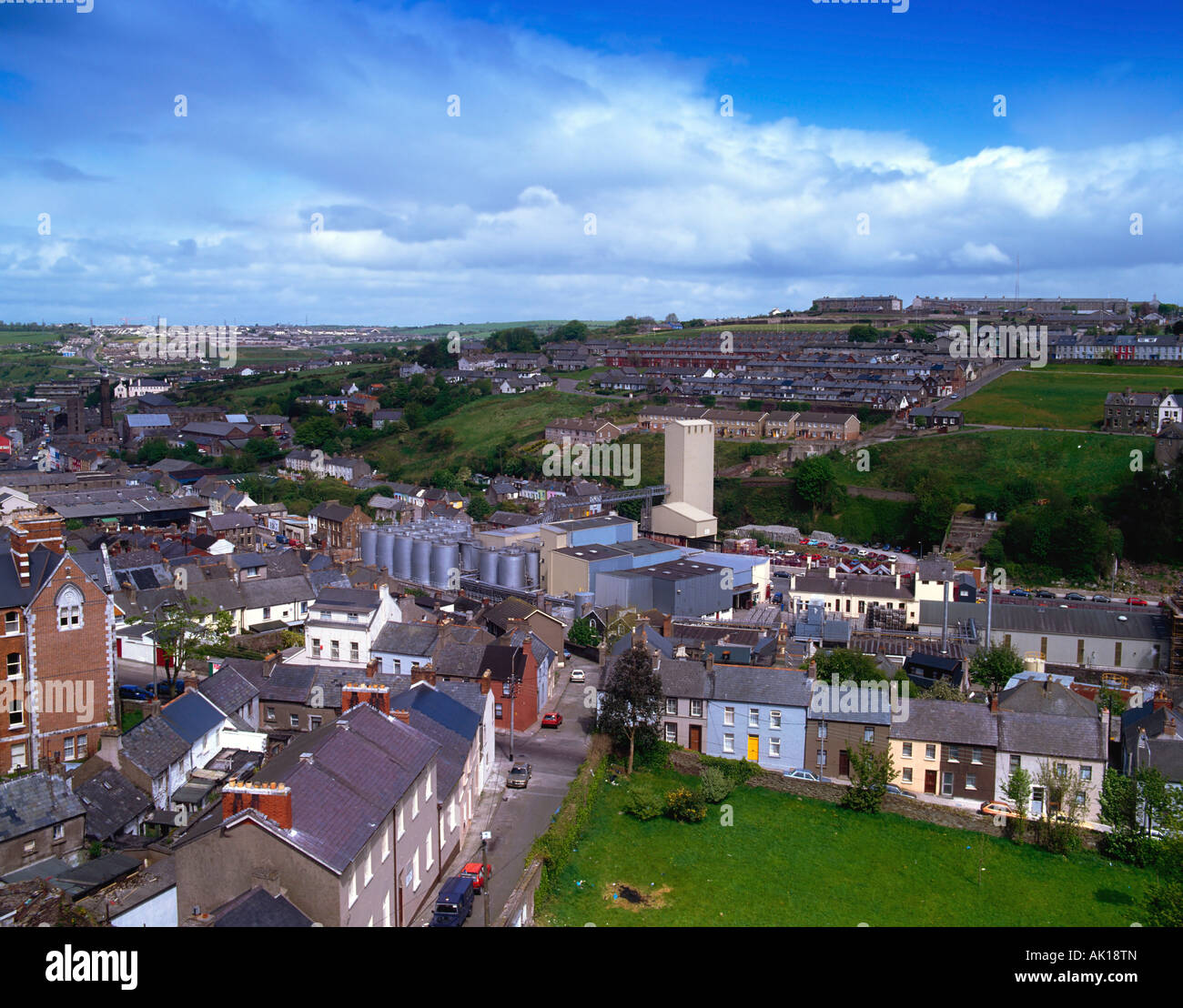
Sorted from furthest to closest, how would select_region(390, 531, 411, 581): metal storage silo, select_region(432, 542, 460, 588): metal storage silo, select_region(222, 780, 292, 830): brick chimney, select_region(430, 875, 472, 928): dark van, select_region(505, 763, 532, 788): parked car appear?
select_region(390, 531, 411, 581): metal storage silo < select_region(432, 542, 460, 588): metal storage silo < select_region(505, 763, 532, 788): parked car < select_region(430, 875, 472, 928): dark van < select_region(222, 780, 292, 830): brick chimney

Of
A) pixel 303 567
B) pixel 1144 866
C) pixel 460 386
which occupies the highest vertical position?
pixel 460 386

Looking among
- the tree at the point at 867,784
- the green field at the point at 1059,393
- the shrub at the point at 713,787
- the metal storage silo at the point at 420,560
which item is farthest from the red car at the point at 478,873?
the green field at the point at 1059,393

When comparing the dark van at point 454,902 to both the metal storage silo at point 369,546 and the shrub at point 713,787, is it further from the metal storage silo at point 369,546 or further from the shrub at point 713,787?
the metal storage silo at point 369,546

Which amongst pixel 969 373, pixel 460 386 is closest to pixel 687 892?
pixel 969 373

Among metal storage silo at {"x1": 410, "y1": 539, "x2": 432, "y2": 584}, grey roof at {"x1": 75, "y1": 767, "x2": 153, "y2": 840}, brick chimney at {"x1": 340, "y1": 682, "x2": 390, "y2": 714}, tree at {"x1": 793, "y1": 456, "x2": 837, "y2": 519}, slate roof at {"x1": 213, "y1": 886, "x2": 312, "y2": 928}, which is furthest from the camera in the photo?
tree at {"x1": 793, "y1": 456, "x2": 837, "y2": 519}

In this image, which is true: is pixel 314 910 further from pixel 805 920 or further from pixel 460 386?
pixel 460 386

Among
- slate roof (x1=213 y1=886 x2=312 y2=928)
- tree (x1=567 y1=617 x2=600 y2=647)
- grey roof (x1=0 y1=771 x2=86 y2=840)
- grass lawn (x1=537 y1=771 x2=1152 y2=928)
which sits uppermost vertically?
slate roof (x1=213 y1=886 x2=312 y2=928)

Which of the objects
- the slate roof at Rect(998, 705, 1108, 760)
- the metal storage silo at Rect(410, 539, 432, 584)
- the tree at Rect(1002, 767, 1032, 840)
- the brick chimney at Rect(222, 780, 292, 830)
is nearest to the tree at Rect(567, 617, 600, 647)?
the metal storage silo at Rect(410, 539, 432, 584)

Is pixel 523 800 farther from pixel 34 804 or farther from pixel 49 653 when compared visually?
pixel 49 653

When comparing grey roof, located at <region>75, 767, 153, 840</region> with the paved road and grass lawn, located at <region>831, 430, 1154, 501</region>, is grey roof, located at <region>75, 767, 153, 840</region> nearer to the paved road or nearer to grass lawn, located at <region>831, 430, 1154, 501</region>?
the paved road
